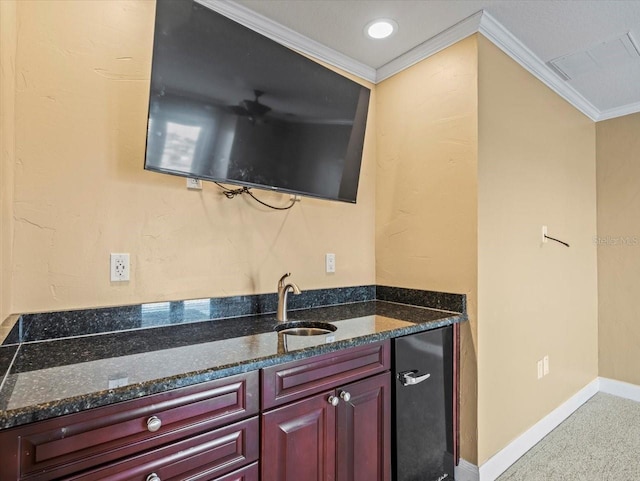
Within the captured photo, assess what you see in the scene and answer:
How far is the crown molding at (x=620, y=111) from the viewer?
2.97m

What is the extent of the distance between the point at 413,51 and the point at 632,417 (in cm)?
301

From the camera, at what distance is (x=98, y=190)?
1479mm

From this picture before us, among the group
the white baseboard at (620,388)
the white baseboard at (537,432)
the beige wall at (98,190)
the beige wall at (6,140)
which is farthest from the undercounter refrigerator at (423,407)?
the white baseboard at (620,388)

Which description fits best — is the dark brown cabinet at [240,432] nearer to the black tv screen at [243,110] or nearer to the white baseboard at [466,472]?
the white baseboard at [466,472]

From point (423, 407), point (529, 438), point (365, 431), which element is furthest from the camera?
point (529, 438)

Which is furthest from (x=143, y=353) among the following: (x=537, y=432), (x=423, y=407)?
(x=537, y=432)

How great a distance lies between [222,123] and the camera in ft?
4.98

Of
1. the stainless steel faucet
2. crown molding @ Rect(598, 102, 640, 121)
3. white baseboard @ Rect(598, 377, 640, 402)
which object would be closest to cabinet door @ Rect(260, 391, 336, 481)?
the stainless steel faucet

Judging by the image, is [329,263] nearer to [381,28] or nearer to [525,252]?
[525,252]

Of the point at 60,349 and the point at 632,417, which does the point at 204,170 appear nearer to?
the point at 60,349

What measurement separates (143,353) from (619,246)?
3.67 metres

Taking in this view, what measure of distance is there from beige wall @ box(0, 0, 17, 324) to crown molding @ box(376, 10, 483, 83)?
1902 mm

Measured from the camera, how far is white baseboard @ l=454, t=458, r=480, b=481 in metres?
1.85

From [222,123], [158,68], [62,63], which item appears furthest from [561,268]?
[62,63]
